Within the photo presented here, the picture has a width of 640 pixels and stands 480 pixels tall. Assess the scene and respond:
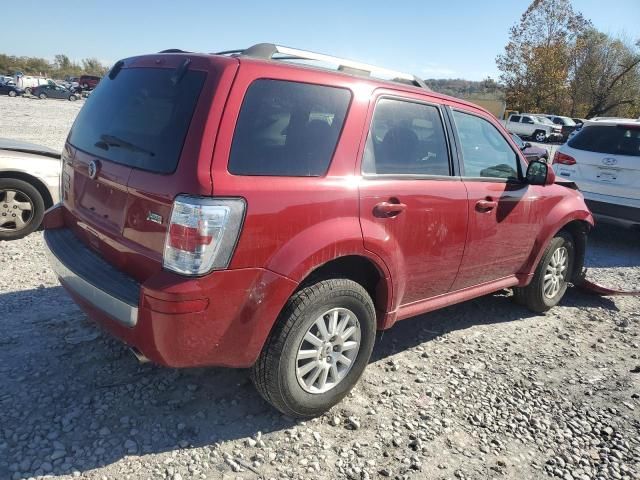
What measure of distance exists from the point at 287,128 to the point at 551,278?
340 cm

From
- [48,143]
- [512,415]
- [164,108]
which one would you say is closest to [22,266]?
[164,108]

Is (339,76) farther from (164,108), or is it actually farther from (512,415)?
(512,415)

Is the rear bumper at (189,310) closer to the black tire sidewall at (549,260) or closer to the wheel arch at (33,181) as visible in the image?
the black tire sidewall at (549,260)

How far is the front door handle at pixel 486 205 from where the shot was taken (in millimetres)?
3732

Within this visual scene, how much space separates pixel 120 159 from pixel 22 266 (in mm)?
2831

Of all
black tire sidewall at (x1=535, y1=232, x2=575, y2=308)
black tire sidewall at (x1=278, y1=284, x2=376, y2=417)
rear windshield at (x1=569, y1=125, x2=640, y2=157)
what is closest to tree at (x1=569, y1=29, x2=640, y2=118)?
rear windshield at (x1=569, y1=125, x2=640, y2=157)

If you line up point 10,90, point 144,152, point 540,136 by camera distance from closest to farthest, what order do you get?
point 144,152, point 540,136, point 10,90

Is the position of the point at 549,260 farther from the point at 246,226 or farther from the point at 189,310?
the point at 189,310

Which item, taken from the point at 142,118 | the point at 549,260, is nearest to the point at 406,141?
the point at 142,118

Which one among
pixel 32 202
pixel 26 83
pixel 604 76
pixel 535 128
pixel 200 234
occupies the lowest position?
pixel 32 202

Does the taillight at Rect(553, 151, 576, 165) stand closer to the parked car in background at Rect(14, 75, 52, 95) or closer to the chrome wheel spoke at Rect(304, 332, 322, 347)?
the chrome wheel spoke at Rect(304, 332, 322, 347)

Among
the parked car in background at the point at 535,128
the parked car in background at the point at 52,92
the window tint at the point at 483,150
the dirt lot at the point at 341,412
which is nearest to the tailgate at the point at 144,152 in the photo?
the dirt lot at the point at 341,412

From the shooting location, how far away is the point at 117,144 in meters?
2.78

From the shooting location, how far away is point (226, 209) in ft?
A: 7.76
